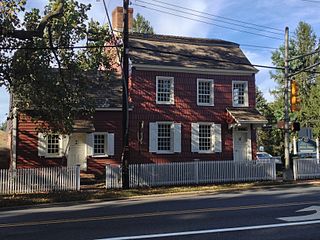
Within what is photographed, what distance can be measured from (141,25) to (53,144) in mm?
28765

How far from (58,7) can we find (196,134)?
1370 centimetres

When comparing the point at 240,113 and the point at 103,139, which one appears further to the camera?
the point at 240,113

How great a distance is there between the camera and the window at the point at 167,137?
2642 centimetres

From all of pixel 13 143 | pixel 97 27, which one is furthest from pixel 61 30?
pixel 13 143

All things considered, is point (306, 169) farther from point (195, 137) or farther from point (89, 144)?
point (89, 144)

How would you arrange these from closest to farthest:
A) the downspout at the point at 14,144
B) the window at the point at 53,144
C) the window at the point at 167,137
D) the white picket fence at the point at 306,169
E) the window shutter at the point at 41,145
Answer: the downspout at the point at 14,144
the window shutter at the point at 41,145
the window at the point at 53,144
the white picket fence at the point at 306,169
the window at the point at 167,137

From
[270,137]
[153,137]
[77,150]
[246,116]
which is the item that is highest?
[246,116]

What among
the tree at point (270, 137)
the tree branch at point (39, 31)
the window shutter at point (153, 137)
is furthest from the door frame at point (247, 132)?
the tree at point (270, 137)

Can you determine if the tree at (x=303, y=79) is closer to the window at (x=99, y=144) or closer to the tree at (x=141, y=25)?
the tree at (x=141, y=25)

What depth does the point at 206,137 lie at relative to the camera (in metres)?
27.7

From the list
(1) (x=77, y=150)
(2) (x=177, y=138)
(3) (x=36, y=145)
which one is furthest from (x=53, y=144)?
(2) (x=177, y=138)

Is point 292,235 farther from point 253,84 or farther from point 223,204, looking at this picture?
point 253,84

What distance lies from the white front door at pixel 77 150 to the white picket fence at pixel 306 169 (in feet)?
38.6

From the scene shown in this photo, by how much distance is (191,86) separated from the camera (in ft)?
89.7
